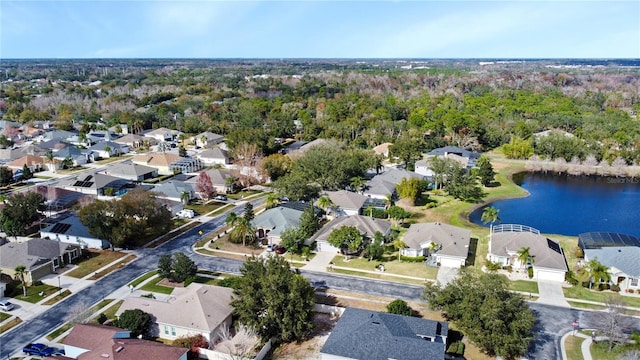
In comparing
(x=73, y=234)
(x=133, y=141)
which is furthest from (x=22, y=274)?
(x=133, y=141)

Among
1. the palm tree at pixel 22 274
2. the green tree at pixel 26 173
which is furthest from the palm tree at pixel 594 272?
the green tree at pixel 26 173

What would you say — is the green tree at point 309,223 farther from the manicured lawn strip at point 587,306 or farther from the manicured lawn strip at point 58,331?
the manicured lawn strip at point 587,306

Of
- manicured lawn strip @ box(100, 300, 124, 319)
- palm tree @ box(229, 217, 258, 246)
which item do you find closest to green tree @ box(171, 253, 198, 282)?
manicured lawn strip @ box(100, 300, 124, 319)

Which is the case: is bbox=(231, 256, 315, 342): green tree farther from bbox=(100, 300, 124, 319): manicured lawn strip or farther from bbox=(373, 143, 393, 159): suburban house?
bbox=(373, 143, 393, 159): suburban house

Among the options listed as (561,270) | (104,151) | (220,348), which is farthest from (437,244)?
(104,151)

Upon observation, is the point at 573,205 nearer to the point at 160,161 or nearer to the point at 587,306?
the point at 587,306
